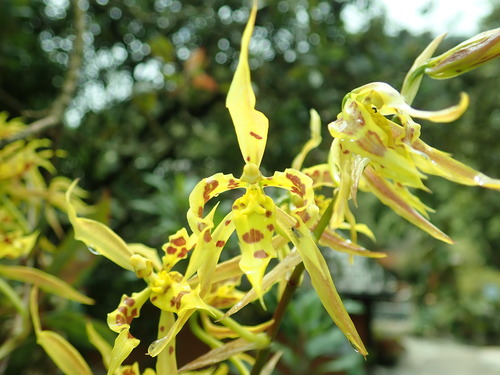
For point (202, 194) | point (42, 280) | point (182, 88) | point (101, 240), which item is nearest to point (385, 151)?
point (202, 194)

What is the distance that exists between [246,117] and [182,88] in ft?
4.37

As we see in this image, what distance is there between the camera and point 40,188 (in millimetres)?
793

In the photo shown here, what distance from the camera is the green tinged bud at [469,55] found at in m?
0.30

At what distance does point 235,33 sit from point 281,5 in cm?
19

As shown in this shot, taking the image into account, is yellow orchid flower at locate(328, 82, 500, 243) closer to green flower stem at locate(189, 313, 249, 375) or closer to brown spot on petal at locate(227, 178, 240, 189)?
brown spot on petal at locate(227, 178, 240, 189)

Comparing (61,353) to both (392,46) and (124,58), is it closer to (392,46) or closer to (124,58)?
(392,46)

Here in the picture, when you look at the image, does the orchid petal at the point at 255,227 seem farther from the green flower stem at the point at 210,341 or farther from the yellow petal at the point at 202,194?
the green flower stem at the point at 210,341

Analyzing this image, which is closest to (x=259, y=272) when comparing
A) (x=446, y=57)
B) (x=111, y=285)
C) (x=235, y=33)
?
(x=446, y=57)

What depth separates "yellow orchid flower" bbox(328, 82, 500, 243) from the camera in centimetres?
27

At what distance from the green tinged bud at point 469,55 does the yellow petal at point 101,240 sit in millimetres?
250

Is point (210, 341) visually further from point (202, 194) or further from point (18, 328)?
point (18, 328)

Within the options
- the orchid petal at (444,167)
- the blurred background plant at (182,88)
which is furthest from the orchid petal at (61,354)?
the blurred background plant at (182,88)

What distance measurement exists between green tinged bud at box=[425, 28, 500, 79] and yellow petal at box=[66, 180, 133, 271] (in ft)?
0.82

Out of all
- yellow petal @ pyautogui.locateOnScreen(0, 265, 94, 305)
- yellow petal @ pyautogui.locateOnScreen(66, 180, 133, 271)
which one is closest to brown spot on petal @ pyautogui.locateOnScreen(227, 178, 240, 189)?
yellow petal @ pyautogui.locateOnScreen(66, 180, 133, 271)
